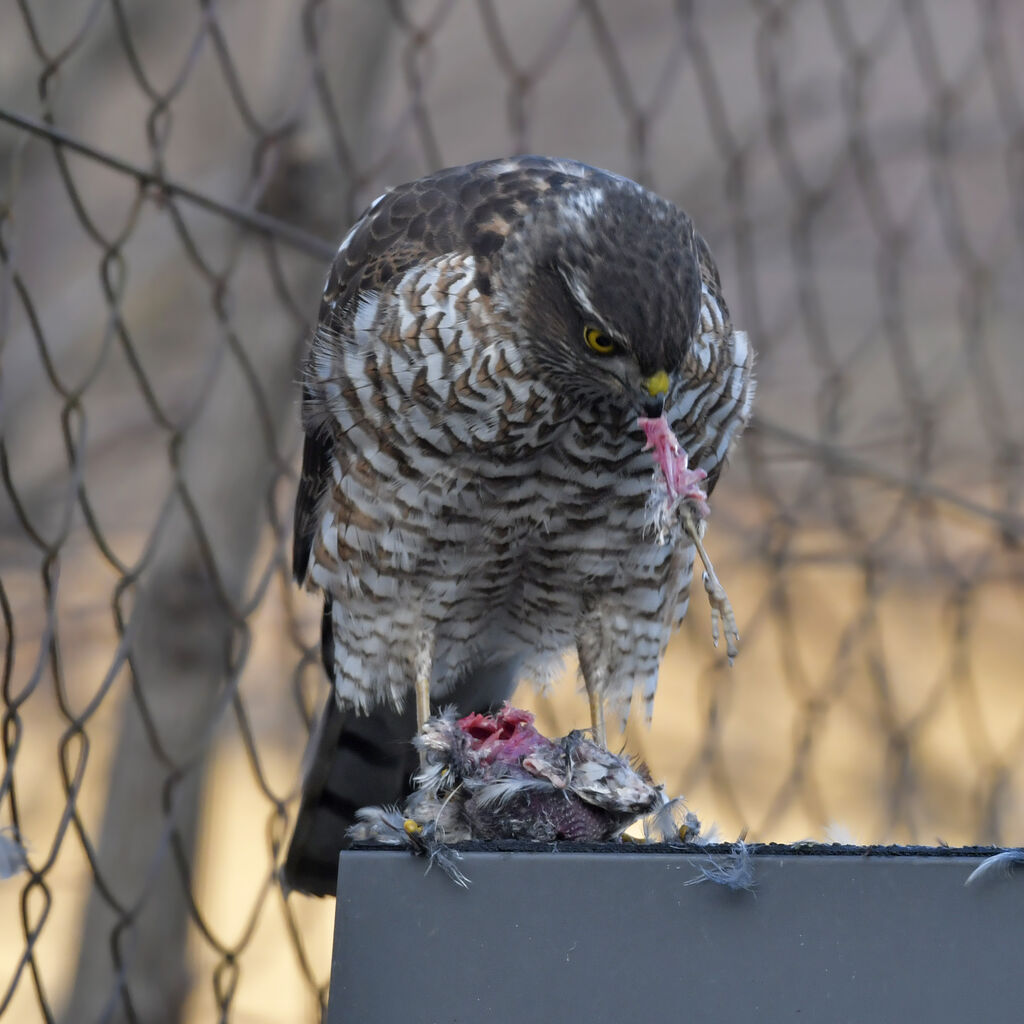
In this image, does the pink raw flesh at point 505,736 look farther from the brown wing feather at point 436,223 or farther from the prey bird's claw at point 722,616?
the brown wing feather at point 436,223

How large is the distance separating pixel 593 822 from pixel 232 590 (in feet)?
5.14

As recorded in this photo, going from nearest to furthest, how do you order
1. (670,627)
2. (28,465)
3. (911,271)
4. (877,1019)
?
1. (877,1019)
2. (670,627)
3. (28,465)
4. (911,271)

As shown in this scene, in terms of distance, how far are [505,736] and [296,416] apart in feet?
4.63

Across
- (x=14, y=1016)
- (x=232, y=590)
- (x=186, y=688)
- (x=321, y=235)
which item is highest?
(x=321, y=235)

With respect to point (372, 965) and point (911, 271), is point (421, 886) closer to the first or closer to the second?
point (372, 965)

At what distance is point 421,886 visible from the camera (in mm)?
1262

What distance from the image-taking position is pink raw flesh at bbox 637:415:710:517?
1664 millimetres

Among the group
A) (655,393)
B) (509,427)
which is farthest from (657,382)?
(509,427)

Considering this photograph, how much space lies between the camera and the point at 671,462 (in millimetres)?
1669

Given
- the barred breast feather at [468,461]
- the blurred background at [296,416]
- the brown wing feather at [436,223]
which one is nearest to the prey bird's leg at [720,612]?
the barred breast feather at [468,461]

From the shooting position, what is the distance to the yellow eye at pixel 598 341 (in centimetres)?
167

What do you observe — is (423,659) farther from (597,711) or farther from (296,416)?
(296,416)

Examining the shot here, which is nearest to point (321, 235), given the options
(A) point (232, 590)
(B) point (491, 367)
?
(A) point (232, 590)

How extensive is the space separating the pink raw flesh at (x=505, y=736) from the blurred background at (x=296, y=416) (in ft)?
2.46
